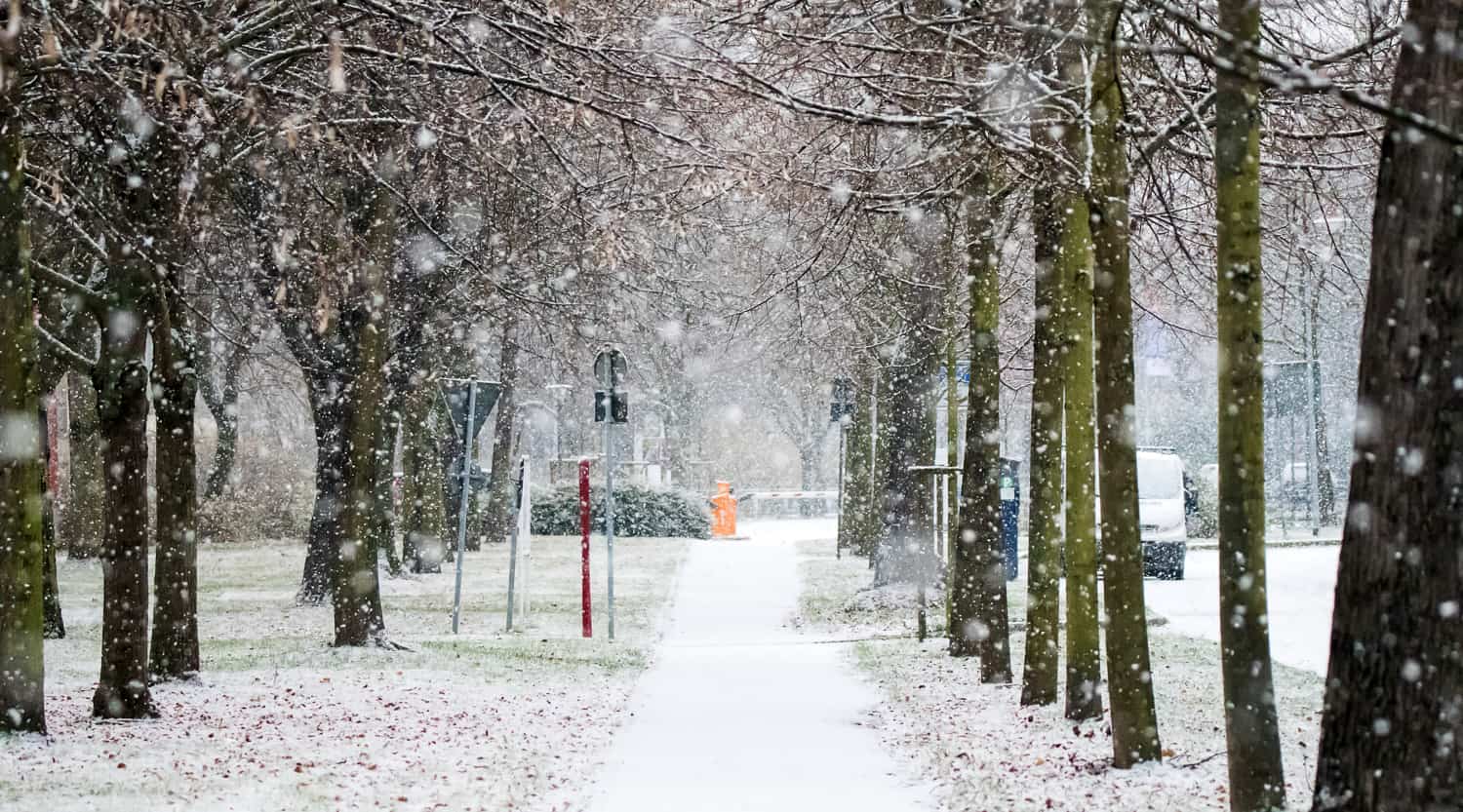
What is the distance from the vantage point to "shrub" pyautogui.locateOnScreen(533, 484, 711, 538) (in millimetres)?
41375

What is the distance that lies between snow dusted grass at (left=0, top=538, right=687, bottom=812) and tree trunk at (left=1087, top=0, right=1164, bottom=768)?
10.0 ft

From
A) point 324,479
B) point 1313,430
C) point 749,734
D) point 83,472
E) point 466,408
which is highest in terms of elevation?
point 1313,430

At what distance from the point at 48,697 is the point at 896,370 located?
1297 centimetres

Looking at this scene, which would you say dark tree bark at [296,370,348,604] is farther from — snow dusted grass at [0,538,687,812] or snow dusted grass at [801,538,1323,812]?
snow dusted grass at [801,538,1323,812]

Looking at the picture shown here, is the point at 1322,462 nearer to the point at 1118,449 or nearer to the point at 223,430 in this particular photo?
the point at 223,430

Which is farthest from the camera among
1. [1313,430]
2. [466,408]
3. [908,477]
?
[1313,430]

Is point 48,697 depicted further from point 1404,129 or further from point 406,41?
point 1404,129

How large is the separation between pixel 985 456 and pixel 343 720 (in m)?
5.61

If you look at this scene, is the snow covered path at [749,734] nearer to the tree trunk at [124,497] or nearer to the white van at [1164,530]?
the tree trunk at [124,497]

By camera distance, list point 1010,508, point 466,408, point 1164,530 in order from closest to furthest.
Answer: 1. point 466,408
2. point 1010,508
3. point 1164,530

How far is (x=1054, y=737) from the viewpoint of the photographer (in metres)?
9.38

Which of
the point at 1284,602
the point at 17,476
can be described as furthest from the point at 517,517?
the point at 1284,602

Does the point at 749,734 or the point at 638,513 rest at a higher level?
the point at 638,513

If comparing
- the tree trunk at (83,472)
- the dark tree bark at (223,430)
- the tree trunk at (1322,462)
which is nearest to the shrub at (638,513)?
the dark tree bark at (223,430)
